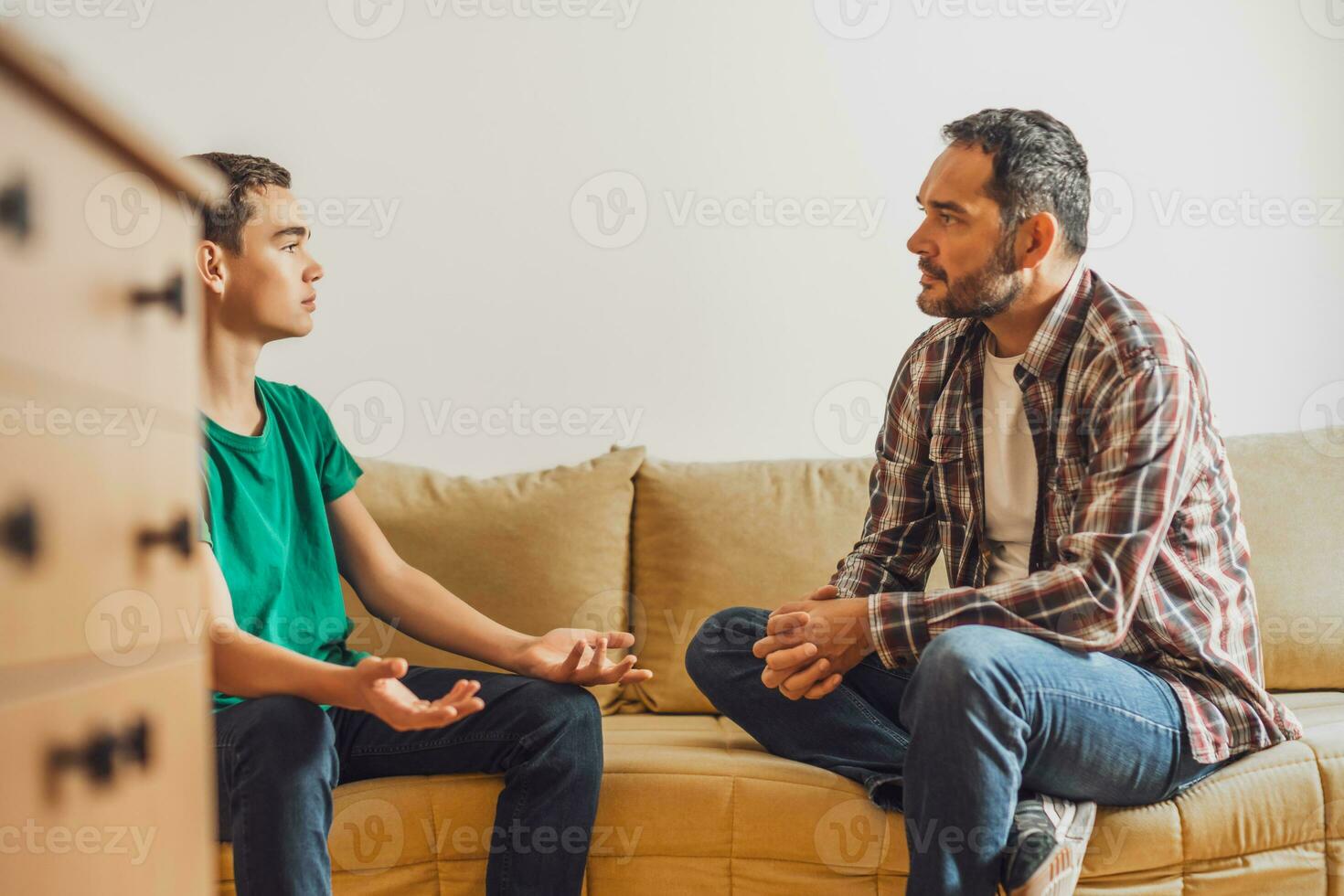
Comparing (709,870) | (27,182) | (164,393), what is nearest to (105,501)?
(164,393)

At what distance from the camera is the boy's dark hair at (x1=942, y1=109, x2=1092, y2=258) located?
1630mm

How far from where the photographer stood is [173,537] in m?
0.97

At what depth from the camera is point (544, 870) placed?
1.41 meters

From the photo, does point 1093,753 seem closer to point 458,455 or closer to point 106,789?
point 106,789

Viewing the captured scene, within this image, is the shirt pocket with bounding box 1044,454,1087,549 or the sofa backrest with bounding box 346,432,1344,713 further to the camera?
the sofa backrest with bounding box 346,432,1344,713

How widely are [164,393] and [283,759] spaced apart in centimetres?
50

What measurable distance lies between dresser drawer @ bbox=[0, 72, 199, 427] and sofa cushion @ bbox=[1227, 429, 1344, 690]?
1.81m

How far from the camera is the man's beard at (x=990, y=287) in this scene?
162 cm
